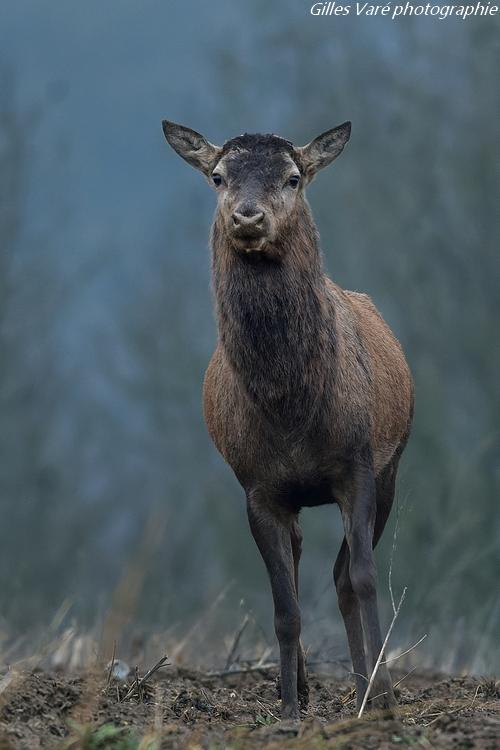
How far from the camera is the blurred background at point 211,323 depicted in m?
19.5

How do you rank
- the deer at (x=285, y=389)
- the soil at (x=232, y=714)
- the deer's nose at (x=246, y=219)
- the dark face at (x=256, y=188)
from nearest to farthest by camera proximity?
the soil at (x=232, y=714) → the deer's nose at (x=246, y=219) → the dark face at (x=256, y=188) → the deer at (x=285, y=389)

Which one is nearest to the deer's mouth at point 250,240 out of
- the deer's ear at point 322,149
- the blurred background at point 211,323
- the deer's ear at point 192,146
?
the deer's ear at point 322,149

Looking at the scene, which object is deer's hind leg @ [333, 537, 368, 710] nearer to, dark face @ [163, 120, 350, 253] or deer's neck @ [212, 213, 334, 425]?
deer's neck @ [212, 213, 334, 425]

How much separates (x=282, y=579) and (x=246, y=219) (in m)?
1.97

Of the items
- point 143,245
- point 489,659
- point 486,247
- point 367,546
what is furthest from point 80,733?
point 143,245

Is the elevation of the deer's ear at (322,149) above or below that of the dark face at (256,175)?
above

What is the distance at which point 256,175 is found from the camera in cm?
777

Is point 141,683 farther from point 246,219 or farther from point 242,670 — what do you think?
point 246,219

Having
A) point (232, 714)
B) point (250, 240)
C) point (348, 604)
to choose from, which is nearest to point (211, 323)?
point (348, 604)

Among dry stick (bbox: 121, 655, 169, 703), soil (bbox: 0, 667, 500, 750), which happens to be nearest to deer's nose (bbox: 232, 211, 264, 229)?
dry stick (bbox: 121, 655, 169, 703)

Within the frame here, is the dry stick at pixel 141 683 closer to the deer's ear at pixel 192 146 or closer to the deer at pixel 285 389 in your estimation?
the deer at pixel 285 389

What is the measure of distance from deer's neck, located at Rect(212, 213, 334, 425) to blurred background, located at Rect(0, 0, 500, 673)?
22.2ft

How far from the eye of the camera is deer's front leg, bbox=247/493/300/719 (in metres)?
7.75

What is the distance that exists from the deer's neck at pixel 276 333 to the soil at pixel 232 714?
1622 mm
